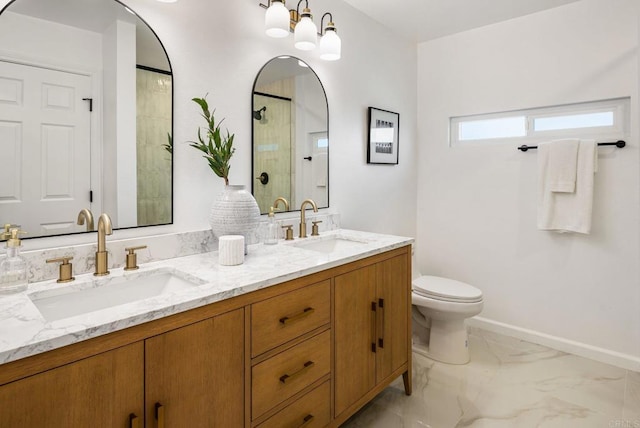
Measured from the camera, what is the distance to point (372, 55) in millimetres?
2648

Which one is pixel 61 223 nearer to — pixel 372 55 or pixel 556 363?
pixel 372 55

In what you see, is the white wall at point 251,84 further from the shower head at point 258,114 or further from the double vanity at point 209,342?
the double vanity at point 209,342

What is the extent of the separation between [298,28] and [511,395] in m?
2.26

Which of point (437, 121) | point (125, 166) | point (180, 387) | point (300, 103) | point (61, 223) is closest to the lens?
point (180, 387)

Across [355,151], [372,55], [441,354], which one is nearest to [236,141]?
[355,151]

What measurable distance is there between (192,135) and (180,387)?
1050 mm

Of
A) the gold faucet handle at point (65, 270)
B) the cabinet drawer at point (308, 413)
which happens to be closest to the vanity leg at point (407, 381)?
the cabinet drawer at point (308, 413)

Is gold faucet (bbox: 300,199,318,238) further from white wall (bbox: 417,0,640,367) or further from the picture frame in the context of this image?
white wall (bbox: 417,0,640,367)

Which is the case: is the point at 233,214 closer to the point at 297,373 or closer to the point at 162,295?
the point at 162,295

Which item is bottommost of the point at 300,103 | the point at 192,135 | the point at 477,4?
the point at 192,135

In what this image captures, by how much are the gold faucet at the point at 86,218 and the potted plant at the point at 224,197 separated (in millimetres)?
435

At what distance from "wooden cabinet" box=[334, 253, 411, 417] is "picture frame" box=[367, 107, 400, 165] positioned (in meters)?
0.98

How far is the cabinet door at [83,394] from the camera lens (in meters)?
0.74

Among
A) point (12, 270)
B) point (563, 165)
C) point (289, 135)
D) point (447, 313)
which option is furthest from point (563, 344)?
point (12, 270)
